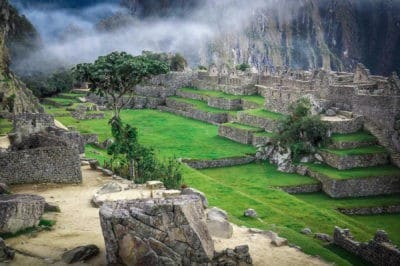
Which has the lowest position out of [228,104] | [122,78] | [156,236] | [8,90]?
[228,104]

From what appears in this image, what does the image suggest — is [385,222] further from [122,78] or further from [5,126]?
[5,126]

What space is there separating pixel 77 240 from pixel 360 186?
20.5m

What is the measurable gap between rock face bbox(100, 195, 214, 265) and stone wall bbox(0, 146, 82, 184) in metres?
8.86

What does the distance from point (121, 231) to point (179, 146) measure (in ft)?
88.7

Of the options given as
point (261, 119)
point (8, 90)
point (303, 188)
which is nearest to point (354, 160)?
point (303, 188)

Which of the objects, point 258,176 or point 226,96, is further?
point 226,96

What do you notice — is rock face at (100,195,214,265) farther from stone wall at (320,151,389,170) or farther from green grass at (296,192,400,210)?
stone wall at (320,151,389,170)

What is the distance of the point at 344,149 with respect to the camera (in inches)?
1394

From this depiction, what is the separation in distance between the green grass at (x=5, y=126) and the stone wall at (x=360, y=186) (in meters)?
18.5

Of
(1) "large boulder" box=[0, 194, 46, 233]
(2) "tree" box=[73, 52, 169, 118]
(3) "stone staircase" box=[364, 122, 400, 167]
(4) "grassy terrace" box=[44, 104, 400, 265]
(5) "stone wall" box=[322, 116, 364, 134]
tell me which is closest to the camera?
(1) "large boulder" box=[0, 194, 46, 233]

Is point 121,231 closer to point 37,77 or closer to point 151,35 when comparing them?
point 37,77

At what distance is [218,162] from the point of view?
3791cm

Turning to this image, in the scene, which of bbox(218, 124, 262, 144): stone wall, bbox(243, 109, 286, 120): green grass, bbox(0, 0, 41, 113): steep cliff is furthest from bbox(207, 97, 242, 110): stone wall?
bbox(0, 0, 41, 113): steep cliff

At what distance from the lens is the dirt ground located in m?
15.1
